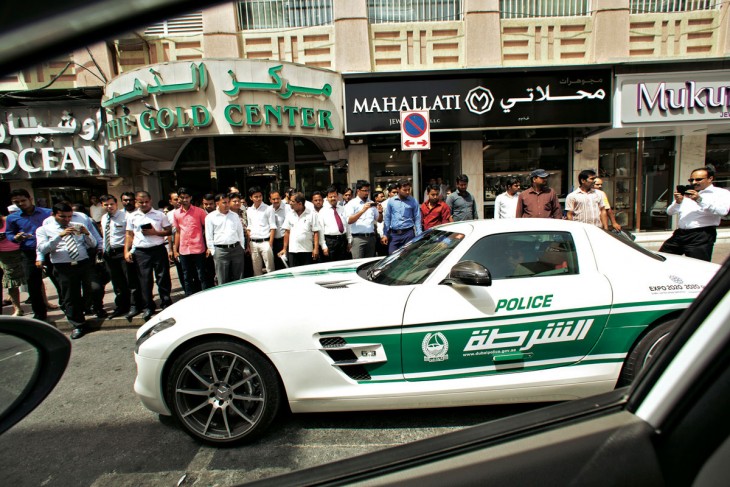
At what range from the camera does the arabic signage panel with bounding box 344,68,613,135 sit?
8758mm

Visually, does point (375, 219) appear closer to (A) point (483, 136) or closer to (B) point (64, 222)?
(B) point (64, 222)

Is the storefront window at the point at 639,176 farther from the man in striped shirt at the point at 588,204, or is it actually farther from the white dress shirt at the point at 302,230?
the white dress shirt at the point at 302,230

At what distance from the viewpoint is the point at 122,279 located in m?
5.84

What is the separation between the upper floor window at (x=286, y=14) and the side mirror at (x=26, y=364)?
33.5ft

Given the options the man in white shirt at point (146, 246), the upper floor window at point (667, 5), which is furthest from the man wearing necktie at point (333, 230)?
the upper floor window at point (667, 5)

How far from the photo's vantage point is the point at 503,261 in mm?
2684

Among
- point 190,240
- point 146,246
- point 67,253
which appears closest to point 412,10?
point 190,240

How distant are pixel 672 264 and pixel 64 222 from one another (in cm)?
673

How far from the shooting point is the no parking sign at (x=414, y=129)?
5034 mm

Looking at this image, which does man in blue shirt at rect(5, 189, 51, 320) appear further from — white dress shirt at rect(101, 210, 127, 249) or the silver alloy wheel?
the silver alloy wheel

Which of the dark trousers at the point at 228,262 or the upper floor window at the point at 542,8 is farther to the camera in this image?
the upper floor window at the point at 542,8

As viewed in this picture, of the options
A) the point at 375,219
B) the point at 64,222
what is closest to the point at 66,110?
the point at 64,222

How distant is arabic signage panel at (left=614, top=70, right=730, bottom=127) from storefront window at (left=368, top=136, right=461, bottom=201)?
4224mm

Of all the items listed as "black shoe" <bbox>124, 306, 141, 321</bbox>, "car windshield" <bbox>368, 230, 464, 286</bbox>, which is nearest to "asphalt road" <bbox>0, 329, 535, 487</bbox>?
"car windshield" <bbox>368, 230, 464, 286</bbox>
